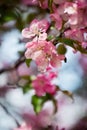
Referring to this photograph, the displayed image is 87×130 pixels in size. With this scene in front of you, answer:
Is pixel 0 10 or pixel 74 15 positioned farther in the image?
pixel 0 10

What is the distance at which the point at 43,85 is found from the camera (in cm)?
170

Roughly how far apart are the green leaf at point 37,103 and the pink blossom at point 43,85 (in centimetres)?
2

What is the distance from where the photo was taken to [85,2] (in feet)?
3.05

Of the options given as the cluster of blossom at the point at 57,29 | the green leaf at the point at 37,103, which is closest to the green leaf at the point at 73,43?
the cluster of blossom at the point at 57,29

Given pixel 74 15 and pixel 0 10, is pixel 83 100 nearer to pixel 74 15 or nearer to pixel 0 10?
pixel 0 10

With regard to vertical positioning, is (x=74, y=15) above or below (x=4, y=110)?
above

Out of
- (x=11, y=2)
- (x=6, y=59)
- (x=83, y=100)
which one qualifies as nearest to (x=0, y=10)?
(x=11, y=2)

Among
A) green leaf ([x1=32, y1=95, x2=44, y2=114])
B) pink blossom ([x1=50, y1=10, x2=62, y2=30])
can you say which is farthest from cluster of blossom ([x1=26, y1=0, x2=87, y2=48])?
green leaf ([x1=32, y1=95, x2=44, y2=114])

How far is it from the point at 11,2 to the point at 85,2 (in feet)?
3.06

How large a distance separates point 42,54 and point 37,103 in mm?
658

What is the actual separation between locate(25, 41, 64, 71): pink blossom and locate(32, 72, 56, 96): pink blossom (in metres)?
0.67

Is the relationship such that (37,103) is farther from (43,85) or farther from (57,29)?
(57,29)

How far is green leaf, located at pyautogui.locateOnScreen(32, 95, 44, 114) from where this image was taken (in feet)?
5.24

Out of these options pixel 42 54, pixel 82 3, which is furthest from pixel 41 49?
pixel 82 3
